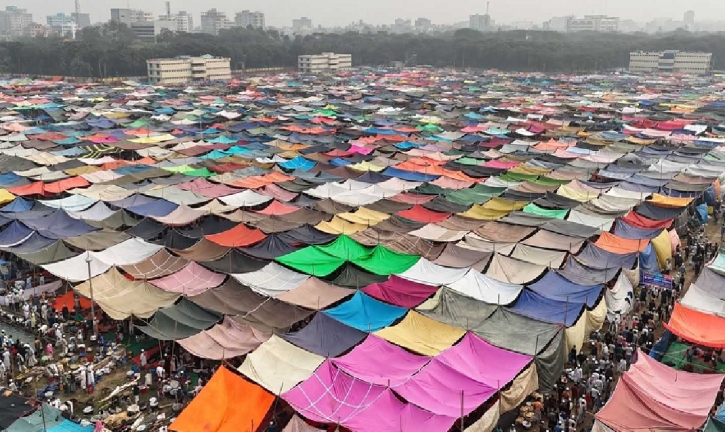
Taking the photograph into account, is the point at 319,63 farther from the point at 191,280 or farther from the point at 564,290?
the point at 564,290

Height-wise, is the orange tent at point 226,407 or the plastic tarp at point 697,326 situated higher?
the plastic tarp at point 697,326

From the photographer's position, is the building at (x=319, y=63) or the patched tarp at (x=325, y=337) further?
the building at (x=319, y=63)

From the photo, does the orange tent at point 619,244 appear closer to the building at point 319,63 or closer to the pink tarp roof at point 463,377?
the pink tarp roof at point 463,377

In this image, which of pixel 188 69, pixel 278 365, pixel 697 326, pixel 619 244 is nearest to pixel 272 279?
pixel 278 365

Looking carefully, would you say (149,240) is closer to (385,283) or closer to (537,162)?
(385,283)

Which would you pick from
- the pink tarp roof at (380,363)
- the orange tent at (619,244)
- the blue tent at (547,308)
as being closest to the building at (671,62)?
the orange tent at (619,244)

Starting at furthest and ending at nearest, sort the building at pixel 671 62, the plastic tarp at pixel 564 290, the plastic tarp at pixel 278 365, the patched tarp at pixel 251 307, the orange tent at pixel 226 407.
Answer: the building at pixel 671 62 < the plastic tarp at pixel 564 290 < the patched tarp at pixel 251 307 < the plastic tarp at pixel 278 365 < the orange tent at pixel 226 407

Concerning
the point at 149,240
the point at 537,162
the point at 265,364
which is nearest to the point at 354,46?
the point at 537,162
